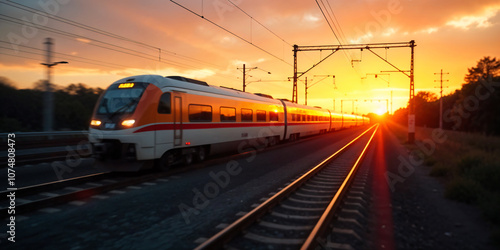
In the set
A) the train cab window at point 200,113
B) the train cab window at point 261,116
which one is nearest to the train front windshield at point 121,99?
the train cab window at point 200,113

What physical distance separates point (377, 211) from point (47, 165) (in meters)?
11.5

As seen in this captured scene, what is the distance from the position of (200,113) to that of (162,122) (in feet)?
7.15

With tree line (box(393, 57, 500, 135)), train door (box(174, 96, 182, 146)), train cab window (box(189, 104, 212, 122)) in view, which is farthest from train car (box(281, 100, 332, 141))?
tree line (box(393, 57, 500, 135))

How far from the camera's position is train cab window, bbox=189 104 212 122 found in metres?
11.0

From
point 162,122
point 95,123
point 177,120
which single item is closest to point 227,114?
point 177,120

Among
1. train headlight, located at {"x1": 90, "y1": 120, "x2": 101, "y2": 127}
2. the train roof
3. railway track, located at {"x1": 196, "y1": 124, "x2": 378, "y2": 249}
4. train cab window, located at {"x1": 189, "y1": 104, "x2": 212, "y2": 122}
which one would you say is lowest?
railway track, located at {"x1": 196, "y1": 124, "x2": 378, "y2": 249}

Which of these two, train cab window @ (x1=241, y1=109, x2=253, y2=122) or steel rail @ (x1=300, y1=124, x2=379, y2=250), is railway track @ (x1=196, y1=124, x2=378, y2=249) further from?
train cab window @ (x1=241, y1=109, x2=253, y2=122)

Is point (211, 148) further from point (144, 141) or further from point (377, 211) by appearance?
point (377, 211)

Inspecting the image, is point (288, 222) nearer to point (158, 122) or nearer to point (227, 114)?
point (158, 122)

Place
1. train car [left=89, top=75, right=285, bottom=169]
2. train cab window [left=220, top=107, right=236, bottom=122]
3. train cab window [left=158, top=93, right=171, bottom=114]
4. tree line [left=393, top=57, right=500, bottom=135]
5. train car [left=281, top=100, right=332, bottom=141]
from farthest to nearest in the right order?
tree line [left=393, top=57, right=500, bottom=135] → train car [left=281, top=100, right=332, bottom=141] → train cab window [left=220, top=107, right=236, bottom=122] → train cab window [left=158, top=93, right=171, bottom=114] → train car [left=89, top=75, right=285, bottom=169]

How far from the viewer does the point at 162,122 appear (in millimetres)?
9516

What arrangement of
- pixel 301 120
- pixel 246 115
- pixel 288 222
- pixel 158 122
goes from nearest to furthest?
pixel 288 222 → pixel 158 122 → pixel 246 115 → pixel 301 120

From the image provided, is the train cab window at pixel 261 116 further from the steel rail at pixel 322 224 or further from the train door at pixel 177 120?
the steel rail at pixel 322 224

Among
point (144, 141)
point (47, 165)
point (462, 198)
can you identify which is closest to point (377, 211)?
point (462, 198)
